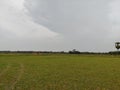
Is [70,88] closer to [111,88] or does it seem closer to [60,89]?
[60,89]

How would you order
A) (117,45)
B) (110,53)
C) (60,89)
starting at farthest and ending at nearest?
(117,45)
(110,53)
(60,89)

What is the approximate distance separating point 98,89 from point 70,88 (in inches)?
71.6

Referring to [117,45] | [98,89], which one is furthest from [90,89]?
[117,45]

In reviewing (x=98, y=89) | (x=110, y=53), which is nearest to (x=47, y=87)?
(x=98, y=89)

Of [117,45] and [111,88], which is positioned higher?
[117,45]

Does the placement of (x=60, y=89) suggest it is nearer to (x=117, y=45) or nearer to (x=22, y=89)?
(x=22, y=89)

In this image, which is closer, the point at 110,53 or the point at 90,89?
the point at 90,89

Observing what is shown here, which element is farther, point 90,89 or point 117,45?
point 117,45

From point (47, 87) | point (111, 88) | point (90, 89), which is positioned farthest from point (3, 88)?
point (111, 88)

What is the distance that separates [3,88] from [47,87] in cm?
288

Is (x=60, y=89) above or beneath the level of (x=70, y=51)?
beneath

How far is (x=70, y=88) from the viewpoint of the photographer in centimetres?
1891

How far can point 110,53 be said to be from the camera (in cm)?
12475

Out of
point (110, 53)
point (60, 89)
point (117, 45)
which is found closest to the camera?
point (60, 89)
